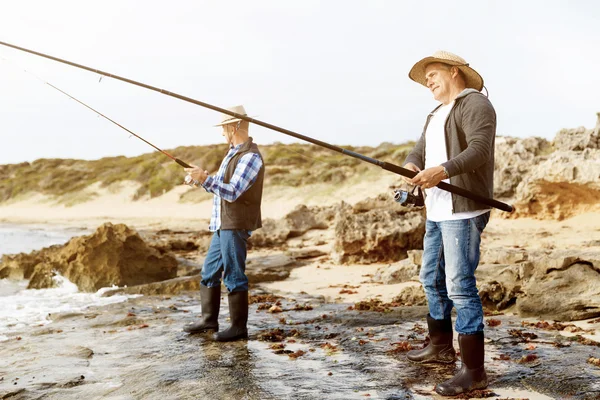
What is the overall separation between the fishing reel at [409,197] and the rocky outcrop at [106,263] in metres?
7.12

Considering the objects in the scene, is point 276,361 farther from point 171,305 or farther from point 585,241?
point 585,241

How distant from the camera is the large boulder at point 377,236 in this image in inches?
432

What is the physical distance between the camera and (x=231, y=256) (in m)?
5.61

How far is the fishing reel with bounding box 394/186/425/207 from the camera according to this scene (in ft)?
14.6

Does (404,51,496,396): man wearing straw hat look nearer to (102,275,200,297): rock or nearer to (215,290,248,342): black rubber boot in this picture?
(215,290,248,342): black rubber boot

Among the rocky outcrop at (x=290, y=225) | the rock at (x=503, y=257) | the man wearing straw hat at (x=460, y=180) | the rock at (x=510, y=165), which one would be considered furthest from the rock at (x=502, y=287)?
the rock at (x=510, y=165)

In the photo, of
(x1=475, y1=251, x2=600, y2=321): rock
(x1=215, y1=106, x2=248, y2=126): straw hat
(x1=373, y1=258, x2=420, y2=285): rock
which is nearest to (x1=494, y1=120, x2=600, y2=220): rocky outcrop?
(x1=373, y1=258, x2=420, y2=285): rock

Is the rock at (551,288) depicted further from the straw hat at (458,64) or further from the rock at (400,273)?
the straw hat at (458,64)

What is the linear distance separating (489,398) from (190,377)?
209cm

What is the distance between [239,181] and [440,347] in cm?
218

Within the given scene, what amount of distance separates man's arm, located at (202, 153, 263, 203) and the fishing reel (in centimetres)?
149

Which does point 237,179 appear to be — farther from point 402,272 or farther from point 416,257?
point 416,257

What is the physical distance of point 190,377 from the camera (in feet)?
14.8

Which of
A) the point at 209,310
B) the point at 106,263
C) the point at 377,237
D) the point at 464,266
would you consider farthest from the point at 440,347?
the point at 106,263
